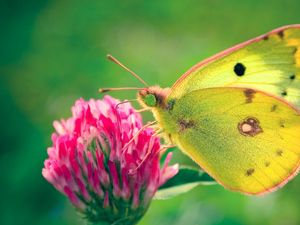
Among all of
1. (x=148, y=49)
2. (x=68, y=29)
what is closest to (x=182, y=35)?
(x=148, y=49)

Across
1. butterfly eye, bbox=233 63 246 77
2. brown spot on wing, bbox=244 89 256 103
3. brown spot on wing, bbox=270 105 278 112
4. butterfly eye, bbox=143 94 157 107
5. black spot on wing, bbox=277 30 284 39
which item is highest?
butterfly eye, bbox=143 94 157 107

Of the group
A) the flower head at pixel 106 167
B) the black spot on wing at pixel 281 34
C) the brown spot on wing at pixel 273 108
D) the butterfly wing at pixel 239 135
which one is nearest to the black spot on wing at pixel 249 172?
the butterfly wing at pixel 239 135

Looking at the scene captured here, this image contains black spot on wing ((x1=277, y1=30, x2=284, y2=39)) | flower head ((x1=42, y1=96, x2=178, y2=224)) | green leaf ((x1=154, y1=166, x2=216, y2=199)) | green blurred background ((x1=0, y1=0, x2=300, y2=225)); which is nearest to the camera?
flower head ((x1=42, y1=96, x2=178, y2=224))

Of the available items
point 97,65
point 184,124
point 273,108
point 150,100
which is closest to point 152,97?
point 150,100

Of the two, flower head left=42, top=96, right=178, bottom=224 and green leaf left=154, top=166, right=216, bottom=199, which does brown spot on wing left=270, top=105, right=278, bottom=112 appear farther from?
flower head left=42, top=96, right=178, bottom=224

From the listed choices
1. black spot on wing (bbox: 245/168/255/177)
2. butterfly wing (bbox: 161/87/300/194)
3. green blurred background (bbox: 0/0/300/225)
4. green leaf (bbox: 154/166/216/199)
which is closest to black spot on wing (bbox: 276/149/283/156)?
butterfly wing (bbox: 161/87/300/194)

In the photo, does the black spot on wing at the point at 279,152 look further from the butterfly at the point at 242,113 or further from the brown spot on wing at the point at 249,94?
the brown spot on wing at the point at 249,94

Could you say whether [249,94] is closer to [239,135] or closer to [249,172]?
[239,135]
